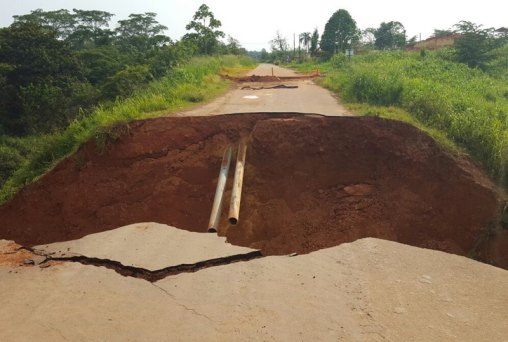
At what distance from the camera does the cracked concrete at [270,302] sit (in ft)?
12.9

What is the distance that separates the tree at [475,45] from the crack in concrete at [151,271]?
15908 mm

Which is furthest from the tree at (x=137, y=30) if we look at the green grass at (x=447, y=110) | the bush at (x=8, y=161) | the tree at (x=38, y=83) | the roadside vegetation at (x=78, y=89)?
the green grass at (x=447, y=110)

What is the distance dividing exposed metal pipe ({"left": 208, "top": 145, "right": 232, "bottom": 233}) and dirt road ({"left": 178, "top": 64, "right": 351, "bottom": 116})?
5.50 feet

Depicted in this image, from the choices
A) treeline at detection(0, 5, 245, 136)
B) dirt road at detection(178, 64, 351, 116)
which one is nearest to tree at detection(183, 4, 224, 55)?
treeline at detection(0, 5, 245, 136)

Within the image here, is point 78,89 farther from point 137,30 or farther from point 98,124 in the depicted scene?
point 137,30

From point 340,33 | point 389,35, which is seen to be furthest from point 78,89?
point 389,35

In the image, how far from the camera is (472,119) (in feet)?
24.5

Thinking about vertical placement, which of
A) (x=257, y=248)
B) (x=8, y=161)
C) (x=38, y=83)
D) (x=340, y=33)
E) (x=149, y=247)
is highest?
(x=340, y=33)

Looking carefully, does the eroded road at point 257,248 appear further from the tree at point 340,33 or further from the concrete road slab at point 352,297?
the tree at point 340,33

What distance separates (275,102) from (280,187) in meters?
3.72

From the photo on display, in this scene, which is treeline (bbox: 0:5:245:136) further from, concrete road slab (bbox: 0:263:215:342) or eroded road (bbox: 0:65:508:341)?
concrete road slab (bbox: 0:263:215:342)

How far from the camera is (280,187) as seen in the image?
23.8ft

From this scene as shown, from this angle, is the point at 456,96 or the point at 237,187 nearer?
the point at 237,187

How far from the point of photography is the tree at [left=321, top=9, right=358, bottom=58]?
34625 millimetres
